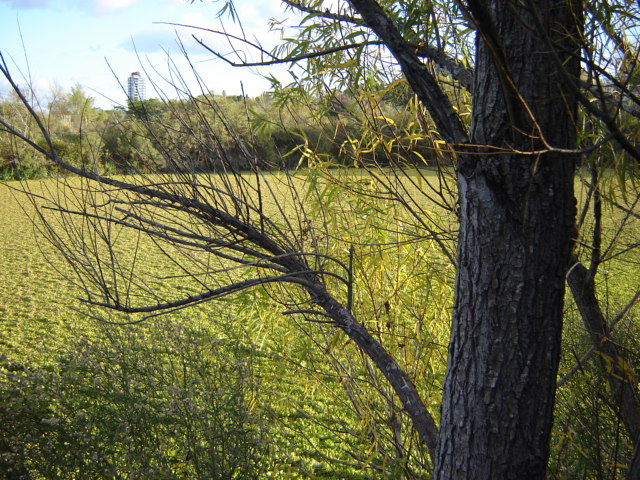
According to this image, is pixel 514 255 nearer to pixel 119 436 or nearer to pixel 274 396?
pixel 119 436

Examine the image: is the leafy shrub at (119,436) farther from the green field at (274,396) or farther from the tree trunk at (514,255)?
the tree trunk at (514,255)

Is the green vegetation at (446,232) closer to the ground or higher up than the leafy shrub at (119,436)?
higher up

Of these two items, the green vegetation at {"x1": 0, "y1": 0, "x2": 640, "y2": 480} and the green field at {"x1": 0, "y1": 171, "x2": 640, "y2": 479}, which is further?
the green field at {"x1": 0, "y1": 171, "x2": 640, "y2": 479}

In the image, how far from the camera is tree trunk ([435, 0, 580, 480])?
1.00m

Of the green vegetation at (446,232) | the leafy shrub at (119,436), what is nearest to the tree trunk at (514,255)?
the green vegetation at (446,232)

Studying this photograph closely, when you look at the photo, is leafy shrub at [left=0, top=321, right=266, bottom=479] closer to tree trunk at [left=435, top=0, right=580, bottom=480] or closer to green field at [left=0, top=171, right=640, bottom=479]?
green field at [left=0, top=171, right=640, bottom=479]

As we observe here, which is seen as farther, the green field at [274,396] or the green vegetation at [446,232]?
the green field at [274,396]

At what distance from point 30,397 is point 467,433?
78.2 inches

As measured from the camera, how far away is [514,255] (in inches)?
40.3

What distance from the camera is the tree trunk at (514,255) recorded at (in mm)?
998

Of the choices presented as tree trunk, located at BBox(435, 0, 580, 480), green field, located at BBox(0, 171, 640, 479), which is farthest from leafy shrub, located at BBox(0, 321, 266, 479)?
tree trunk, located at BBox(435, 0, 580, 480)

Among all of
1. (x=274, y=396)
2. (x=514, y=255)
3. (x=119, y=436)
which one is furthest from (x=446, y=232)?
(x=274, y=396)

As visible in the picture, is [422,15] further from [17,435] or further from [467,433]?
[17,435]

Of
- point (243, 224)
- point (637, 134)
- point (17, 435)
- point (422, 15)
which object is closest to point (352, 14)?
point (422, 15)
